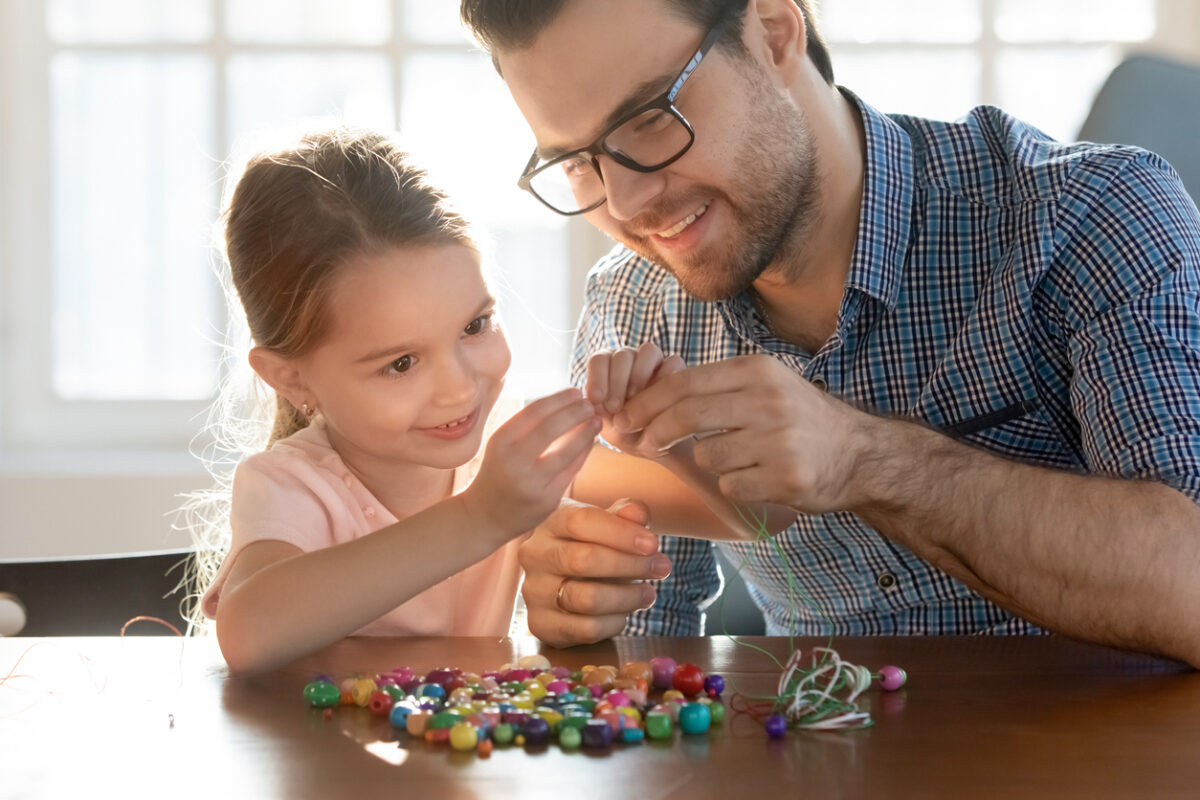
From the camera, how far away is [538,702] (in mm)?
940

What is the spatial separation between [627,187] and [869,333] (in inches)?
15.7

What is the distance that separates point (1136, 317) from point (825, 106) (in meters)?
0.55

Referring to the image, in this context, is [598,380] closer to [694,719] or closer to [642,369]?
[642,369]

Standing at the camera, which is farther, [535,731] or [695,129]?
[695,129]

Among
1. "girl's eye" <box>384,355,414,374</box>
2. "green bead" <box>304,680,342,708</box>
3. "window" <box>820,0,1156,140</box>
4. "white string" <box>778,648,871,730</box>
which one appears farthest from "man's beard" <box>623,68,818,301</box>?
"window" <box>820,0,1156,140</box>

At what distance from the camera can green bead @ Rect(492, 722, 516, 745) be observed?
0.86 meters

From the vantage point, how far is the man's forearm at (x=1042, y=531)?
1161 millimetres

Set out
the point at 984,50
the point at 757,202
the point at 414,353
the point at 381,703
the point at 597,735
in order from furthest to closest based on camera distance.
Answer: the point at 984,50 < the point at 757,202 < the point at 414,353 < the point at 381,703 < the point at 597,735

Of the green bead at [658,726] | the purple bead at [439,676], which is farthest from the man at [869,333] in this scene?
the green bead at [658,726]

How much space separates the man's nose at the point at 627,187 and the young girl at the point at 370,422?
0.20m

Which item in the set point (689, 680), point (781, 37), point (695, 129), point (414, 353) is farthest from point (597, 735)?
point (781, 37)

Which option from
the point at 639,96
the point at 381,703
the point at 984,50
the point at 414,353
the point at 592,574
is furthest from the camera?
the point at 984,50

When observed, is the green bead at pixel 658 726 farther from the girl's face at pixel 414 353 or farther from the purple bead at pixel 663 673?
the girl's face at pixel 414 353

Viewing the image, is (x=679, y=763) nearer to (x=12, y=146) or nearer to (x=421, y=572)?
(x=421, y=572)
